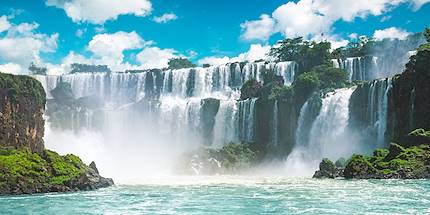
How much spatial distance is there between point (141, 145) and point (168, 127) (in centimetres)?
406

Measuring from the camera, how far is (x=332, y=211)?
19453 mm

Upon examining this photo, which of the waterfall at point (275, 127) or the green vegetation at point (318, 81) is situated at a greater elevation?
the green vegetation at point (318, 81)

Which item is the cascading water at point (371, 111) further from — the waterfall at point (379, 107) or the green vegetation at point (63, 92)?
the green vegetation at point (63, 92)

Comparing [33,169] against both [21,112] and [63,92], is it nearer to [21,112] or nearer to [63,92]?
[21,112]

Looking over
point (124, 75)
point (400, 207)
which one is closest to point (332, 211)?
point (400, 207)

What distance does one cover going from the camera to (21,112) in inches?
1850

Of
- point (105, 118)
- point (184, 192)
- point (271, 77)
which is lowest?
point (184, 192)

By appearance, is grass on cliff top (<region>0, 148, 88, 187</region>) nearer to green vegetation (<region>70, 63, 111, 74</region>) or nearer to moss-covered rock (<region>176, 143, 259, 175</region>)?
moss-covered rock (<region>176, 143, 259, 175</region>)

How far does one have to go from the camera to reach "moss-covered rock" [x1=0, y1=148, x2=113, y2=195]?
94.6 ft

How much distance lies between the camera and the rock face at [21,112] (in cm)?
4412

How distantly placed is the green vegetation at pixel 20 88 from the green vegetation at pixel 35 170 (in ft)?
46.1

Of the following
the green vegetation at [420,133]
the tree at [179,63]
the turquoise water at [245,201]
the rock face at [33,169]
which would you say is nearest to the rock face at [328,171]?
the green vegetation at [420,133]

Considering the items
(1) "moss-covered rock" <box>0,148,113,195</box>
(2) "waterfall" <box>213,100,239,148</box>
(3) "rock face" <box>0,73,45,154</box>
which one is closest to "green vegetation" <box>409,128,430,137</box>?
(1) "moss-covered rock" <box>0,148,113,195</box>

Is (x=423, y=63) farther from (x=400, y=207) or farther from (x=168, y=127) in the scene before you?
(x=168, y=127)
